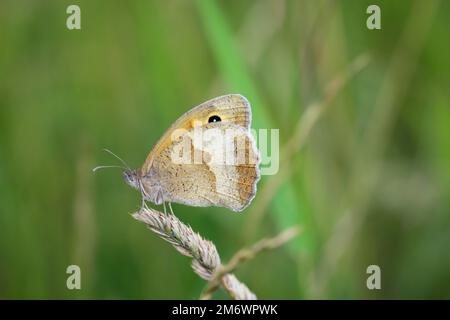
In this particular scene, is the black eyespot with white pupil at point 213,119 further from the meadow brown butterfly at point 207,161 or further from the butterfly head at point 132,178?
the butterfly head at point 132,178

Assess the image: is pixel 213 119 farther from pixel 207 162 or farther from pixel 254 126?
pixel 254 126

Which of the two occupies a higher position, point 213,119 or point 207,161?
point 213,119

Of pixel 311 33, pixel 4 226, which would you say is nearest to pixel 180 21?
pixel 311 33

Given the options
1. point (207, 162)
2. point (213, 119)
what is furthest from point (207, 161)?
point (213, 119)

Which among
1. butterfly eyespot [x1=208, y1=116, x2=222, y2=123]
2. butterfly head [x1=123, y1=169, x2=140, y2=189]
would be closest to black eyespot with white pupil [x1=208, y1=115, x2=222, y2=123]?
butterfly eyespot [x1=208, y1=116, x2=222, y2=123]

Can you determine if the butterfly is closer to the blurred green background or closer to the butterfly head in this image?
the butterfly head

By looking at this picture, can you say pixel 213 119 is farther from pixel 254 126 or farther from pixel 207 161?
pixel 254 126

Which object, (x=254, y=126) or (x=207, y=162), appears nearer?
(x=207, y=162)

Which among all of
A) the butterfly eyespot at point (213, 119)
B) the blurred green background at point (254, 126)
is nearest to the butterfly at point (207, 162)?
the butterfly eyespot at point (213, 119)
